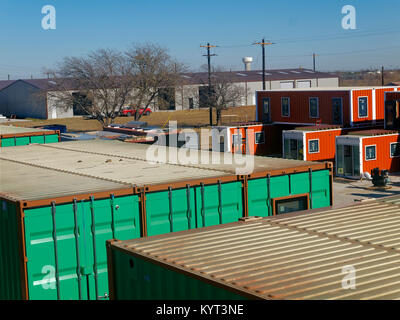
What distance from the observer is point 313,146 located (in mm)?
35250

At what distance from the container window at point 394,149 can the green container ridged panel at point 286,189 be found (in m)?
21.1

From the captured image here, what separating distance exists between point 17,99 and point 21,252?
77.0 m

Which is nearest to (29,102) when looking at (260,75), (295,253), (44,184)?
(260,75)

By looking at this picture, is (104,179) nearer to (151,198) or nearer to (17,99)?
(151,198)

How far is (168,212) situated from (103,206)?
1373 millimetres

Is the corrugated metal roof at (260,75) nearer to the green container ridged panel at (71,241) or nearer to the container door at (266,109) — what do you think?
the container door at (266,109)

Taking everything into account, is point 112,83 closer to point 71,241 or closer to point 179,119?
point 179,119

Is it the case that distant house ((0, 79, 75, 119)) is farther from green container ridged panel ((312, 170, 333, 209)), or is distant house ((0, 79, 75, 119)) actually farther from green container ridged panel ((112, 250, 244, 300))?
green container ridged panel ((112, 250, 244, 300))

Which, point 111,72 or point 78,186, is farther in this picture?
point 111,72

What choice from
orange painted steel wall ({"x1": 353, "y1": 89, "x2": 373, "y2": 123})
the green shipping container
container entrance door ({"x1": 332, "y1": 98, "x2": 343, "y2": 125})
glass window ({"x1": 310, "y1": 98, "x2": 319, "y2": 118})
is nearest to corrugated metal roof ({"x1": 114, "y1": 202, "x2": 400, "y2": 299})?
the green shipping container

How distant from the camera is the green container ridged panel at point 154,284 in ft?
22.2

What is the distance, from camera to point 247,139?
1642 inches

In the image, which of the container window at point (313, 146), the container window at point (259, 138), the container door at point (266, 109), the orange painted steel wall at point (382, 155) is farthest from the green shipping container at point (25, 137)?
the container door at point (266, 109)
